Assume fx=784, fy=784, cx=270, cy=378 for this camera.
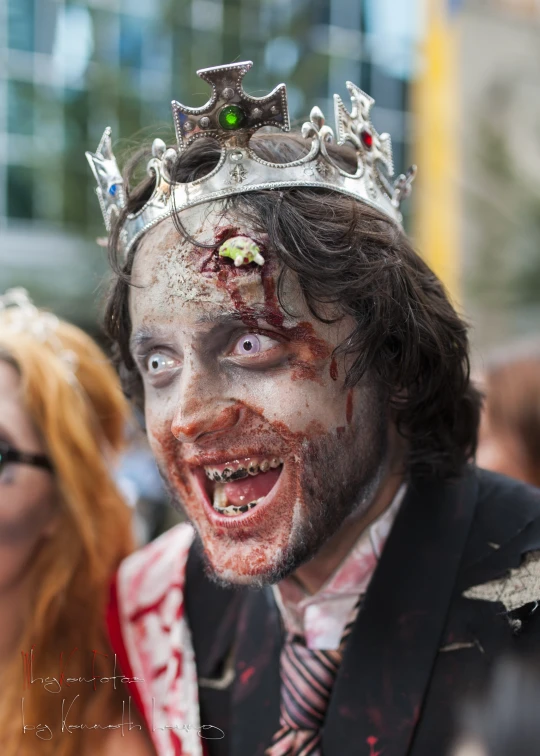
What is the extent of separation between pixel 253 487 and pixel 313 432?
175 mm

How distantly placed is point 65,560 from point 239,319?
1135 mm

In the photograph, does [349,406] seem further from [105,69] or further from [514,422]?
[105,69]

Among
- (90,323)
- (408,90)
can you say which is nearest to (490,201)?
(408,90)

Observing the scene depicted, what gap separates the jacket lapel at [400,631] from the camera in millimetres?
1554

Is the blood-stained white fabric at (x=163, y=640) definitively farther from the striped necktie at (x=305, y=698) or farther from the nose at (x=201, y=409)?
the nose at (x=201, y=409)

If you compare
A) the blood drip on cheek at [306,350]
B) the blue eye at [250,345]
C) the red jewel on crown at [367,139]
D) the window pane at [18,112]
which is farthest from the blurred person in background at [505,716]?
the window pane at [18,112]

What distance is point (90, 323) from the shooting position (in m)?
8.43

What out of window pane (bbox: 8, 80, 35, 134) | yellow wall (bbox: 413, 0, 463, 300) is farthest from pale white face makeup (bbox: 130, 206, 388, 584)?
yellow wall (bbox: 413, 0, 463, 300)

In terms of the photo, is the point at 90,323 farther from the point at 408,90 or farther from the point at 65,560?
the point at 408,90

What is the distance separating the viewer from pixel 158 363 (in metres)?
1.68

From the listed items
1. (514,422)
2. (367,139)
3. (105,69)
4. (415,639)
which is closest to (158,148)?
(367,139)

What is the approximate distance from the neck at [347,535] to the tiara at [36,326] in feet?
3.44

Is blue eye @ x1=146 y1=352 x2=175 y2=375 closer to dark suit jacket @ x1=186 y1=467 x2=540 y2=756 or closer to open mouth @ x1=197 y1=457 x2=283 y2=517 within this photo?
open mouth @ x1=197 y1=457 x2=283 y2=517

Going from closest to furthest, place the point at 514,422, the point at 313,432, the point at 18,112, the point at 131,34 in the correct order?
the point at 313,432 → the point at 514,422 → the point at 18,112 → the point at 131,34
